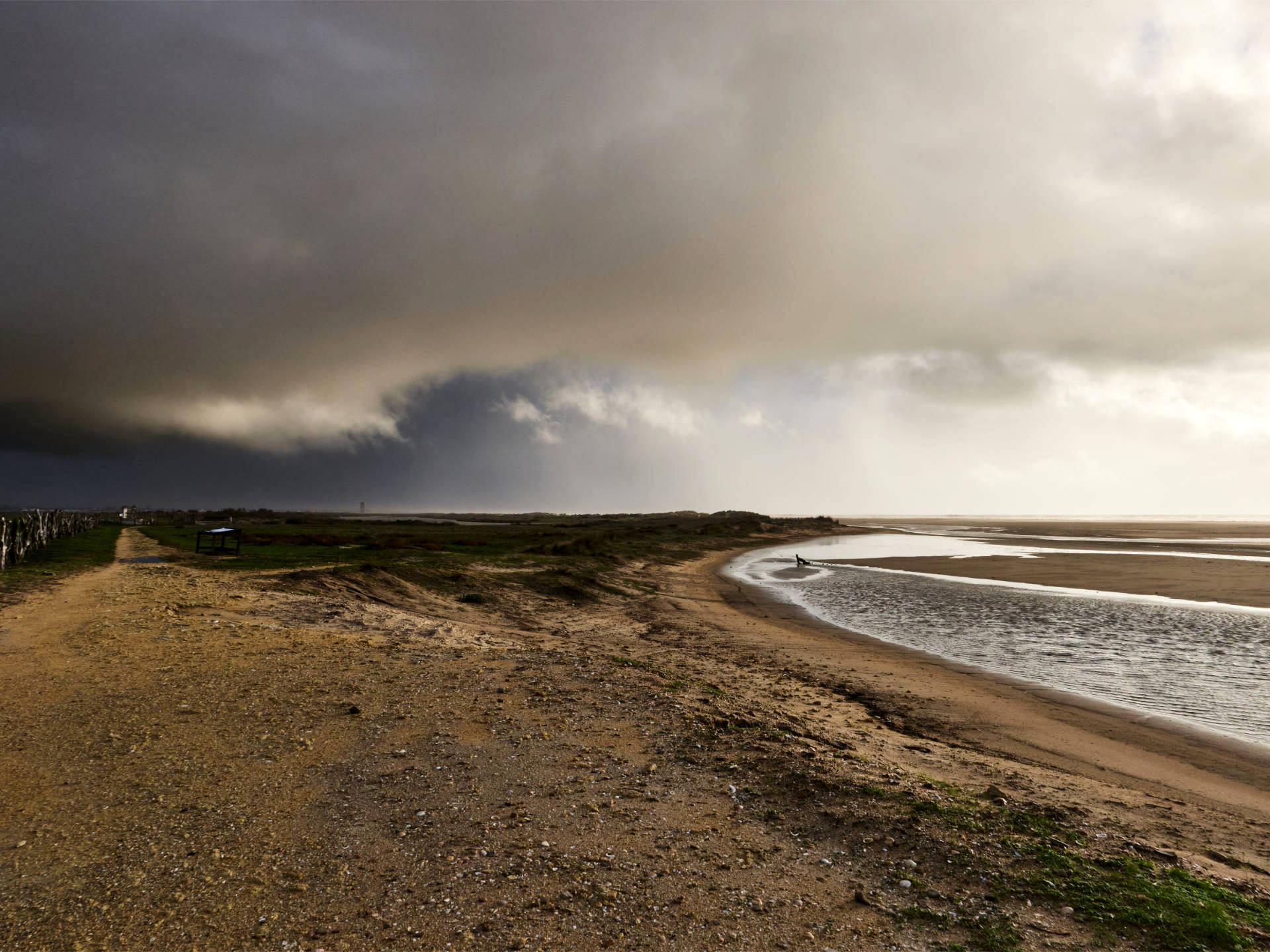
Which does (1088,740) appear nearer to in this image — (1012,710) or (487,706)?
(1012,710)

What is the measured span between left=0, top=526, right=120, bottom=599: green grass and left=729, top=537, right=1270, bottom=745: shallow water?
32426mm

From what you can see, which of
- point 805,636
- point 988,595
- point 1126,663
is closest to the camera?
point 1126,663

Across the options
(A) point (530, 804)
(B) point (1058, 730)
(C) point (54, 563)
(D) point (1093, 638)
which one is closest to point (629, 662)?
(A) point (530, 804)

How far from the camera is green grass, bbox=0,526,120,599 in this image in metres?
22.5

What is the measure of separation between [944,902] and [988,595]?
102ft

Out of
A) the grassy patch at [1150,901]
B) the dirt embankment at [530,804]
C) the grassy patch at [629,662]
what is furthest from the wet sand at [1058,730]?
the grassy patch at [629,662]

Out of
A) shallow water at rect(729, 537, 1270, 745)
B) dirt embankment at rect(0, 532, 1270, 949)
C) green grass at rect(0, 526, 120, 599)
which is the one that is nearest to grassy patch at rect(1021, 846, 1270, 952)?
dirt embankment at rect(0, 532, 1270, 949)

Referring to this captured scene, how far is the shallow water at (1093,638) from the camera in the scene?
47.9 ft

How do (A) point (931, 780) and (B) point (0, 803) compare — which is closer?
(B) point (0, 803)

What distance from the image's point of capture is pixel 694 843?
6840 millimetres

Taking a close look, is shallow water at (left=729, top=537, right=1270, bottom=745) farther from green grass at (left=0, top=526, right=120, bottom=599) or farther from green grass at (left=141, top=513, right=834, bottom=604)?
green grass at (left=0, top=526, right=120, bottom=599)

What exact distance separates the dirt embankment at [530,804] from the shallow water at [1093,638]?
3.49 m

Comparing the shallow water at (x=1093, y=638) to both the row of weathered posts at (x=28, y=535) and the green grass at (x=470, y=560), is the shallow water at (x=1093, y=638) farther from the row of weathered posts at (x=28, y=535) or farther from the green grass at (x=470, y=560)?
the row of weathered posts at (x=28, y=535)

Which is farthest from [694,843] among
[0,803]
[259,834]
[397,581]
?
[397,581]
